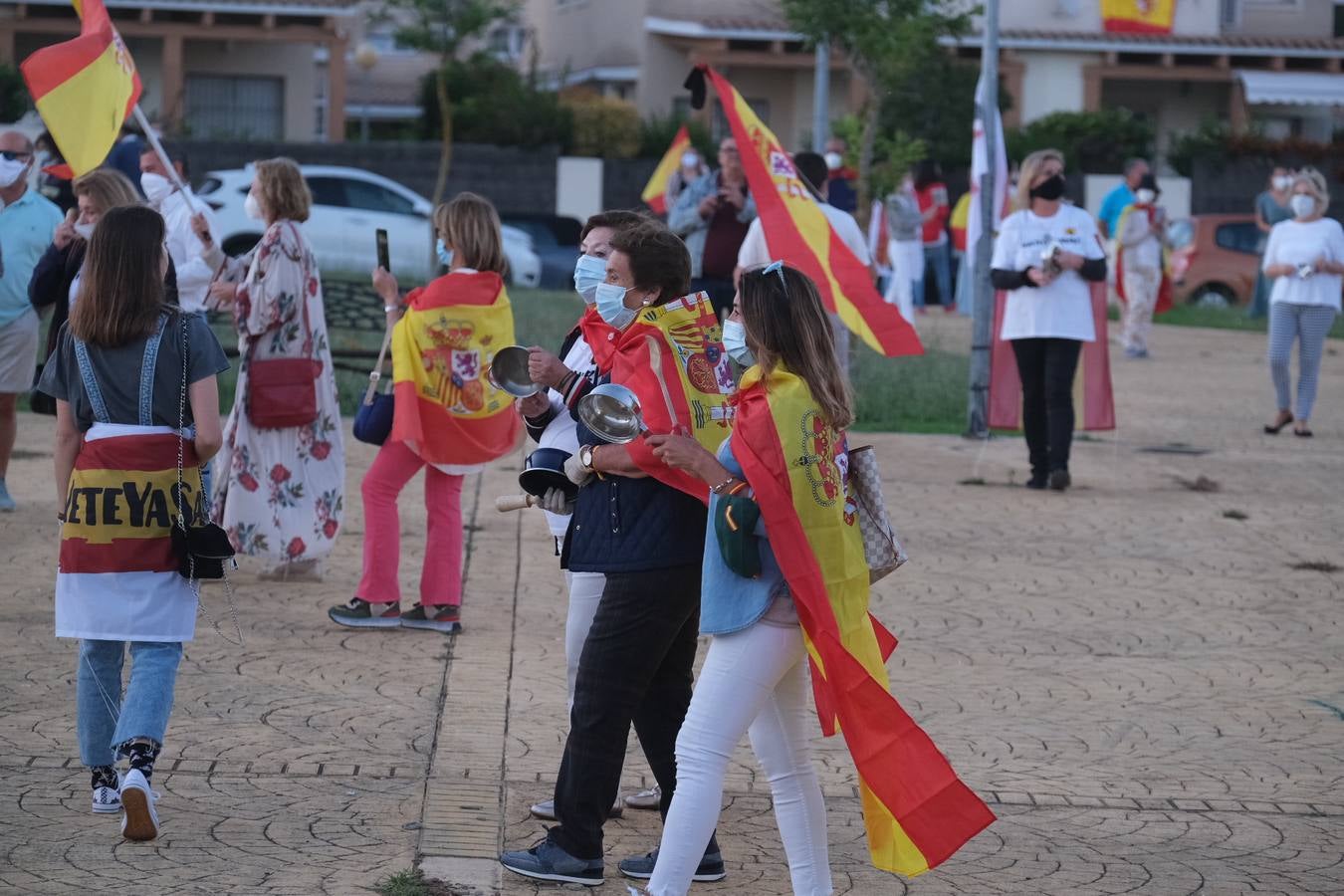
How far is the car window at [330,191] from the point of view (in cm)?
2819

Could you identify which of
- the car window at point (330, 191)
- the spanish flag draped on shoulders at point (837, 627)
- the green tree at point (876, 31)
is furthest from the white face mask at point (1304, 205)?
the car window at point (330, 191)

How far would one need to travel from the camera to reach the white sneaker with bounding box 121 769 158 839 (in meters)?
5.03

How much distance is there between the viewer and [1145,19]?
3944 cm

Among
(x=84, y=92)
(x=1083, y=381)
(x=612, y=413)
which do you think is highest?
(x=84, y=92)

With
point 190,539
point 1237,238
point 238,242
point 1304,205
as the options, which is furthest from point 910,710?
point 1237,238

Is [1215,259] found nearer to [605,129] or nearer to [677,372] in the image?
[605,129]

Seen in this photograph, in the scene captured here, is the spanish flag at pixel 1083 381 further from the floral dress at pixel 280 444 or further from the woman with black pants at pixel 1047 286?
the floral dress at pixel 280 444

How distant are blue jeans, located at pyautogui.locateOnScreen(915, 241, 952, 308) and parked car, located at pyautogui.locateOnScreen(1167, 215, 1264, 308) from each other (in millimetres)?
3421

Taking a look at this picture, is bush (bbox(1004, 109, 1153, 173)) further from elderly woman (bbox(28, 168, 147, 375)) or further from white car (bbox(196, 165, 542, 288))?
elderly woman (bbox(28, 168, 147, 375))

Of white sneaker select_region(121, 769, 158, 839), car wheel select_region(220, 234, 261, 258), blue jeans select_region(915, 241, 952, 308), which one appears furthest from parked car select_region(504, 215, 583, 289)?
white sneaker select_region(121, 769, 158, 839)

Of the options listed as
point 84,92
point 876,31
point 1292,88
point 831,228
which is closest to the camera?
→ point 84,92

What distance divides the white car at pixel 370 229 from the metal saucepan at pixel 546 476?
21.6 m

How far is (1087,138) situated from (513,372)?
3321 cm

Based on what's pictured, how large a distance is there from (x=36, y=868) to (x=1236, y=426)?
40.2ft
